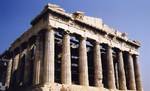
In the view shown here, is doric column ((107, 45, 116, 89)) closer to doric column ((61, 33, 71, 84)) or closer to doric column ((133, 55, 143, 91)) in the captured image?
doric column ((133, 55, 143, 91))

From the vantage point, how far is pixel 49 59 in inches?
791

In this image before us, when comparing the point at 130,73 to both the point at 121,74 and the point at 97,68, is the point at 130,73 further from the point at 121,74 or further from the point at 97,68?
the point at 97,68

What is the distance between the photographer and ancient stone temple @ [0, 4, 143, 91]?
2073 cm

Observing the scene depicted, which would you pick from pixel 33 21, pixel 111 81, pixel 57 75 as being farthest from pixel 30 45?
pixel 111 81

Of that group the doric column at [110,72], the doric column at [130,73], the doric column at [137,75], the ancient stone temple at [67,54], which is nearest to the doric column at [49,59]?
the ancient stone temple at [67,54]

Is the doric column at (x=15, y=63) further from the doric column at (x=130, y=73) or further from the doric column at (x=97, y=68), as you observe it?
the doric column at (x=130, y=73)

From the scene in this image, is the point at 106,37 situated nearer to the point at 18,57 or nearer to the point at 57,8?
the point at 57,8

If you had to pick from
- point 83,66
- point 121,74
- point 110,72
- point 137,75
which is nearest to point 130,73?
point 137,75

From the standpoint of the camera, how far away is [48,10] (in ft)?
70.9

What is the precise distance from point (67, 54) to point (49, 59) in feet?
7.56

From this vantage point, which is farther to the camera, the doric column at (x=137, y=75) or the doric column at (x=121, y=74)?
the doric column at (x=137, y=75)

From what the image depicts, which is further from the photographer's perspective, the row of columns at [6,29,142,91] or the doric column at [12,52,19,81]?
the doric column at [12,52,19,81]

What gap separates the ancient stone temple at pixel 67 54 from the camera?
20734 mm

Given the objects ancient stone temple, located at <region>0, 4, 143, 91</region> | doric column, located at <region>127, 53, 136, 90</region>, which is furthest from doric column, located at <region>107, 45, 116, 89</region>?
doric column, located at <region>127, 53, 136, 90</region>
